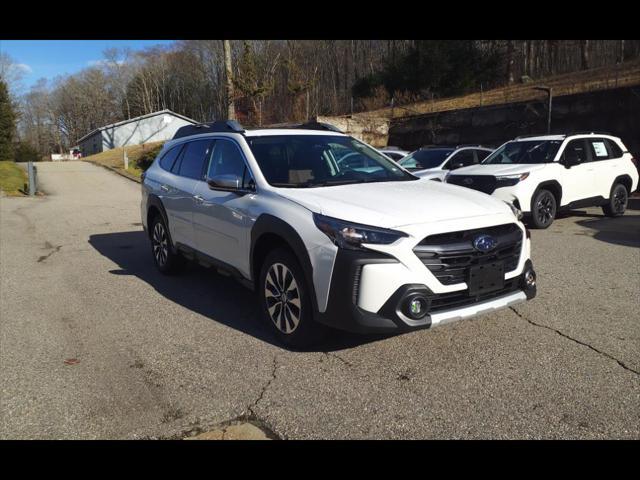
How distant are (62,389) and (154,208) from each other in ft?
11.3

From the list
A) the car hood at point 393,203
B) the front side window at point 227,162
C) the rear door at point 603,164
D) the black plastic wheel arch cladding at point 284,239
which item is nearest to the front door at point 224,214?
the front side window at point 227,162

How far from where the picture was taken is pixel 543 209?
9508 millimetres

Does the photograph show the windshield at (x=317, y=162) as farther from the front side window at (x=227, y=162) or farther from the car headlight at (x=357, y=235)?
the car headlight at (x=357, y=235)

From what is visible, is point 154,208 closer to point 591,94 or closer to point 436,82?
point 591,94

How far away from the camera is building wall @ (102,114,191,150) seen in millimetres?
56719

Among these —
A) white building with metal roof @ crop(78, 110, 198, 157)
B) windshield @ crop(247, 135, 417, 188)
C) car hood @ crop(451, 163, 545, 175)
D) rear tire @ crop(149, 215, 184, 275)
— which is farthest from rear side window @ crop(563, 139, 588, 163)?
white building with metal roof @ crop(78, 110, 198, 157)

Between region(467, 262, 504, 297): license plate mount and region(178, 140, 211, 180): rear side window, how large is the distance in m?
3.13

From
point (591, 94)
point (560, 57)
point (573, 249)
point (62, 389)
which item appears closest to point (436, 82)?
point (560, 57)

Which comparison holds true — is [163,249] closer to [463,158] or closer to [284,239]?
[284,239]

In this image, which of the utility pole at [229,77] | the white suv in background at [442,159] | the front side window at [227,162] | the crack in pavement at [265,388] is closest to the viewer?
the crack in pavement at [265,388]

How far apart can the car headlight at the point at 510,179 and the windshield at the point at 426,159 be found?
3702 mm

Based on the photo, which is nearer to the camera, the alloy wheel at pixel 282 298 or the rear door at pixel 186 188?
the alloy wheel at pixel 282 298

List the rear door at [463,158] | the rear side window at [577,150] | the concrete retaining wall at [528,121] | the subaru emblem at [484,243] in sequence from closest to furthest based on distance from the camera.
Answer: the subaru emblem at [484,243], the rear side window at [577,150], the rear door at [463,158], the concrete retaining wall at [528,121]

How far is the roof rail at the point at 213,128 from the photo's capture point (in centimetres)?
532
